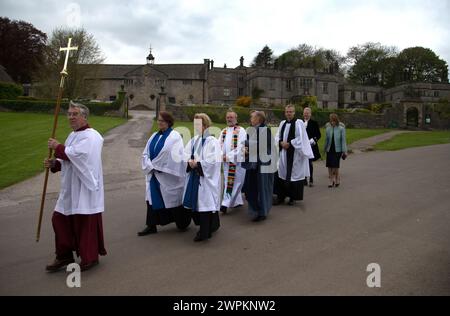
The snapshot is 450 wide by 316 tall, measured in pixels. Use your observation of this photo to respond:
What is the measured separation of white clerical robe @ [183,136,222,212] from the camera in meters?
6.20

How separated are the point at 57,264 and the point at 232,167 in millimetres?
4103

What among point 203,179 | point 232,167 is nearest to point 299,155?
point 232,167

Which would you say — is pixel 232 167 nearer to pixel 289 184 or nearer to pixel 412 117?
pixel 289 184

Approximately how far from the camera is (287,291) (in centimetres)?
412

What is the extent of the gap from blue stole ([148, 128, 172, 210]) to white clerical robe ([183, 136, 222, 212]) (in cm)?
45

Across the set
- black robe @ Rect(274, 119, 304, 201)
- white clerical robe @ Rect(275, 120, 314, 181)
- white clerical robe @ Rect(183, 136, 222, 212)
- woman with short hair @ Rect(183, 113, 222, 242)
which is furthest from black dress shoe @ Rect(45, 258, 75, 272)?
white clerical robe @ Rect(275, 120, 314, 181)

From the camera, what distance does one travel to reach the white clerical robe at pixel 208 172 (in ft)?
20.3

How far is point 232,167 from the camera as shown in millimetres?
7922

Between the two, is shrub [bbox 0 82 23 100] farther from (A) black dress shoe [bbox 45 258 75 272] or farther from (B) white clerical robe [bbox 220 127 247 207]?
(A) black dress shoe [bbox 45 258 75 272]

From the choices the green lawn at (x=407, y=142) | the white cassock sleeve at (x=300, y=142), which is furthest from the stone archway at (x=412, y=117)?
the white cassock sleeve at (x=300, y=142)

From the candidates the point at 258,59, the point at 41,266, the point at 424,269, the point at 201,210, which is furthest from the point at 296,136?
the point at 258,59

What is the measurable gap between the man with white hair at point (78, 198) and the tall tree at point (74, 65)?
36.6 m

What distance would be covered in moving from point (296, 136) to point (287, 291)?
5408 millimetres
